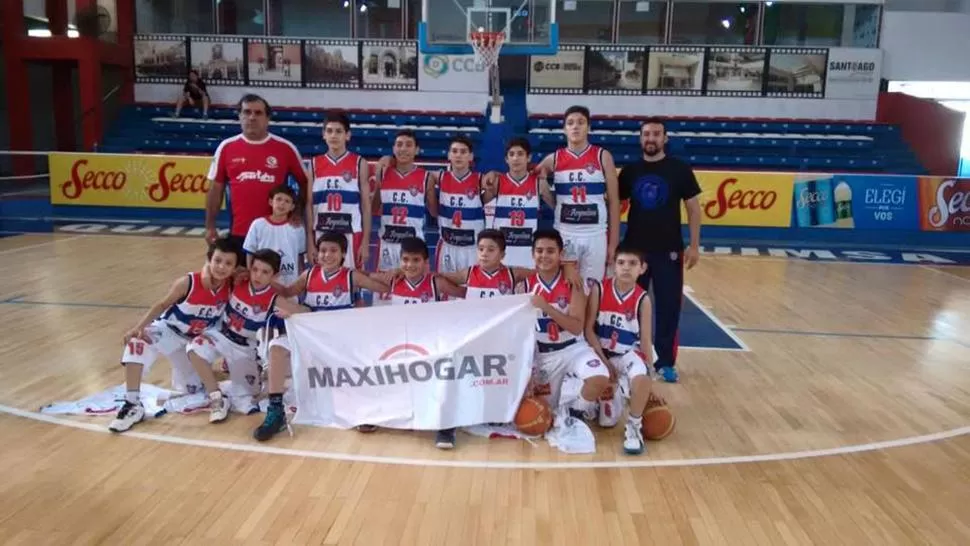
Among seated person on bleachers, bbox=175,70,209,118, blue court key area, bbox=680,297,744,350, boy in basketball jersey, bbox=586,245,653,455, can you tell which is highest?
seated person on bleachers, bbox=175,70,209,118

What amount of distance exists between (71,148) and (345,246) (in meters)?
14.3

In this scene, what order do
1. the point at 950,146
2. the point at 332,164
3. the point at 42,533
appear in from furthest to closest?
the point at 950,146 < the point at 332,164 < the point at 42,533

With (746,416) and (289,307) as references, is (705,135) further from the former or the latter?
(289,307)

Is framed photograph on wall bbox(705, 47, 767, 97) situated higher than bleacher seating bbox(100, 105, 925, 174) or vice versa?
framed photograph on wall bbox(705, 47, 767, 97)

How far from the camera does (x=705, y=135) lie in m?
16.2

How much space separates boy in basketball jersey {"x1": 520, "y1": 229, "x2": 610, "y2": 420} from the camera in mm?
4340

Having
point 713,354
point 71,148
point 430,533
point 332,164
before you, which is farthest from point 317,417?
point 71,148

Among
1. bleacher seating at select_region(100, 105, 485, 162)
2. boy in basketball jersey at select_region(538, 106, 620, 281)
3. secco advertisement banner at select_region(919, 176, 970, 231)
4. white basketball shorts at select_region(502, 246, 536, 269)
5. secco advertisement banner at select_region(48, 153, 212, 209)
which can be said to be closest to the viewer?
boy in basketball jersey at select_region(538, 106, 620, 281)

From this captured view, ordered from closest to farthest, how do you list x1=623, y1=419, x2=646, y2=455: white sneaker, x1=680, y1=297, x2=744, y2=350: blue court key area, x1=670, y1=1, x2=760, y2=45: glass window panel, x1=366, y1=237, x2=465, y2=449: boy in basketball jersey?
x1=623, y1=419, x2=646, y2=455: white sneaker < x1=366, y1=237, x2=465, y2=449: boy in basketball jersey < x1=680, y1=297, x2=744, y2=350: blue court key area < x1=670, y1=1, x2=760, y2=45: glass window panel

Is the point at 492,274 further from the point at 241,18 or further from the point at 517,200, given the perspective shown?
the point at 241,18

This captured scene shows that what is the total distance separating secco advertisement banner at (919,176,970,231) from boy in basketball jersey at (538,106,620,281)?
341 inches

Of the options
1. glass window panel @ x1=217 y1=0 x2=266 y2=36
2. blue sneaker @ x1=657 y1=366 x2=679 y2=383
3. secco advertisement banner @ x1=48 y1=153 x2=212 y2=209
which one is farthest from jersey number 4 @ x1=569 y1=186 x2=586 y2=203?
glass window panel @ x1=217 y1=0 x2=266 y2=36

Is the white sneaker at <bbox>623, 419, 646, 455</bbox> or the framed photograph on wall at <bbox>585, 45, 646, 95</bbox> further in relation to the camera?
the framed photograph on wall at <bbox>585, 45, 646, 95</bbox>

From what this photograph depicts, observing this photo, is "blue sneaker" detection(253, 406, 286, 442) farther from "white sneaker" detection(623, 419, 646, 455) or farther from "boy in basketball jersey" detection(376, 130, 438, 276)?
"white sneaker" detection(623, 419, 646, 455)
